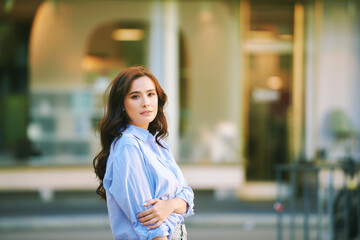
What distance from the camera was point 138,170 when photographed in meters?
2.37

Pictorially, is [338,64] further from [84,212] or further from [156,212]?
[156,212]

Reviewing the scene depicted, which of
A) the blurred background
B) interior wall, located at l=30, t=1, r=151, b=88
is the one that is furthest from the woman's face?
interior wall, located at l=30, t=1, r=151, b=88

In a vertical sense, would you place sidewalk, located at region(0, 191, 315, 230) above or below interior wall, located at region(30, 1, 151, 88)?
below

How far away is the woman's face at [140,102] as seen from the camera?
8.43 ft

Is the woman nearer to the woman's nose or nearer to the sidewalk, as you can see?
the woman's nose

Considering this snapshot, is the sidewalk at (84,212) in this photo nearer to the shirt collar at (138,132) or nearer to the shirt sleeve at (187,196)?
the shirt sleeve at (187,196)

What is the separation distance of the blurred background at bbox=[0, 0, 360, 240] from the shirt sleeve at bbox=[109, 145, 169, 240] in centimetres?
678

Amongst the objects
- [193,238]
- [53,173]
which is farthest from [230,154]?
[53,173]

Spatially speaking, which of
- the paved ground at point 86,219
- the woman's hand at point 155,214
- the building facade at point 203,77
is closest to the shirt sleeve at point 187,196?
the woman's hand at point 155,214

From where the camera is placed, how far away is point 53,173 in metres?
9.39

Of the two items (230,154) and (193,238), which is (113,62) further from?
(193,238)

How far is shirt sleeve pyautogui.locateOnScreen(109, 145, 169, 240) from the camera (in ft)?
7.70

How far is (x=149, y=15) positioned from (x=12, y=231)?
4.65m

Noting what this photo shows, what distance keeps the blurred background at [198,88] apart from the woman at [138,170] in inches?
259
